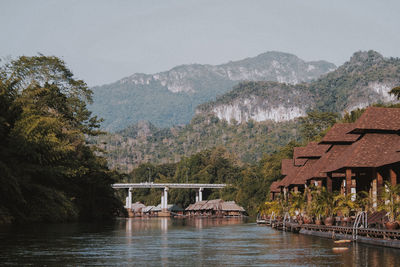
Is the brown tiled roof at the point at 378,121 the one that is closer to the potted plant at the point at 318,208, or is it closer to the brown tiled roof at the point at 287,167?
the potted plant at the point at 318,208

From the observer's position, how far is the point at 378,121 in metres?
36.3

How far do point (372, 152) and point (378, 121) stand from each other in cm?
313

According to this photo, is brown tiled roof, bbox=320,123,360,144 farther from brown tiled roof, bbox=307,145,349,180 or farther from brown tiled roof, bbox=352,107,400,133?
brown tiled roof, bbox=352,107,400,133

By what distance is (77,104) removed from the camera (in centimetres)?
7781

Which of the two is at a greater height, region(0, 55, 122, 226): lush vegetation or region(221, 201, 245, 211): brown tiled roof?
region(0, 55, 122, 226): lush vegetation

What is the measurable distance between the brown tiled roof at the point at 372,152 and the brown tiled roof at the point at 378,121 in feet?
1.48

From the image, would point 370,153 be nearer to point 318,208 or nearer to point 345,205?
point 345,205

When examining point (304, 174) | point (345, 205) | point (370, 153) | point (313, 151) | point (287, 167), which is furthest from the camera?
point (287, 167)

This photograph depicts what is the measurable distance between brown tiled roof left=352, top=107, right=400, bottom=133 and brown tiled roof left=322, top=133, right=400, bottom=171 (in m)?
0.45

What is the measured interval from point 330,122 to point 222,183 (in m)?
54.8

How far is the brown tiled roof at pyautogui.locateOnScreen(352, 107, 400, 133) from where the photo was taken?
35.7m

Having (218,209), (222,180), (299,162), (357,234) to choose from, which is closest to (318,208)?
(357,234)

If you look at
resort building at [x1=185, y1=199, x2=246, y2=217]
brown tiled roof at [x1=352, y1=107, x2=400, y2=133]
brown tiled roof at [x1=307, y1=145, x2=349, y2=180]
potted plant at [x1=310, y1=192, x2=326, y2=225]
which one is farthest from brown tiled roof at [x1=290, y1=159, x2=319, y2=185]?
resort building at [x1=185, y1=199, x2=246, y2=217]

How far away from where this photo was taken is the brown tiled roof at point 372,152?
1280 inches
